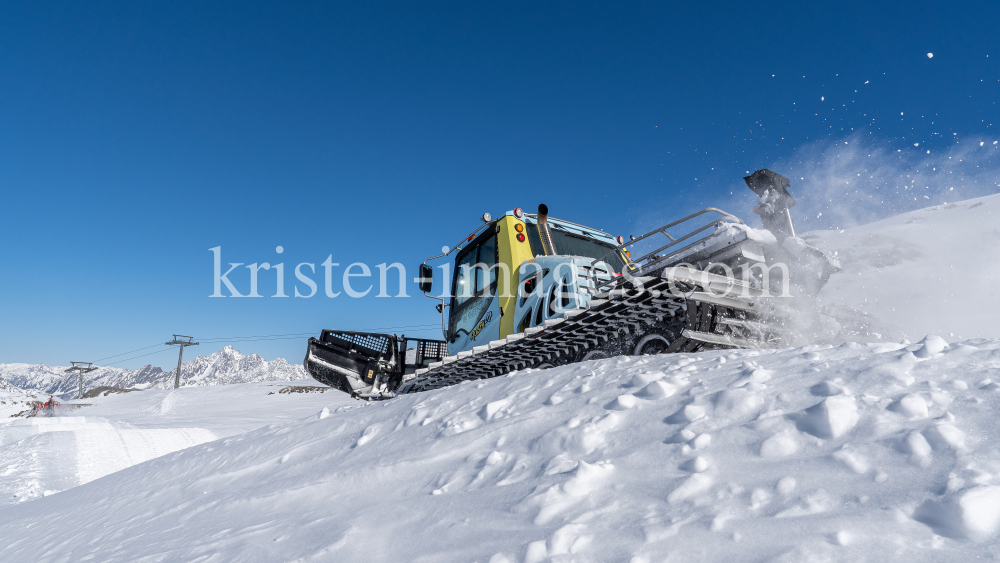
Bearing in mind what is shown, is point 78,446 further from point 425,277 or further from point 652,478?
point 652,478

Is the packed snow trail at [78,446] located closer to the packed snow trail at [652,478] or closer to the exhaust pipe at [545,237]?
the packed snow trail at [652,478]

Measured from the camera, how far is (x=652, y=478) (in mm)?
1367

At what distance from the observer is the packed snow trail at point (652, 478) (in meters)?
1.03

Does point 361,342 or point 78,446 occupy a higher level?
point 361,342

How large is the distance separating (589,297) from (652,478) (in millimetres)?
3769

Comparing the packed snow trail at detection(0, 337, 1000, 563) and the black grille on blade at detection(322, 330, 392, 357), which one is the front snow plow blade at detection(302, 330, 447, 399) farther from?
the packed snow trail at detection(0, 337, 1000, 563)

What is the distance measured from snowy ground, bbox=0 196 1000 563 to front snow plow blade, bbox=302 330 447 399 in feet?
14.4

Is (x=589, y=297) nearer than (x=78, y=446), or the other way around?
(x=589, y=297)

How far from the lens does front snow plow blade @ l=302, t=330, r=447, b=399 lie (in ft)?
25.1

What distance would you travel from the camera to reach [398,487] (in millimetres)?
1851

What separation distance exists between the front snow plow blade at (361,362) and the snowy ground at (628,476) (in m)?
4.40

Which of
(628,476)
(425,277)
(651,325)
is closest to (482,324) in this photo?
(425,277)

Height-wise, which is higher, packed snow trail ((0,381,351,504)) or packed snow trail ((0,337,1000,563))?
packed snow trail ((0,337,1000,563))

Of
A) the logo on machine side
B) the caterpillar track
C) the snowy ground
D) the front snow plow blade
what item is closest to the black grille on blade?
the front snow plow blade
